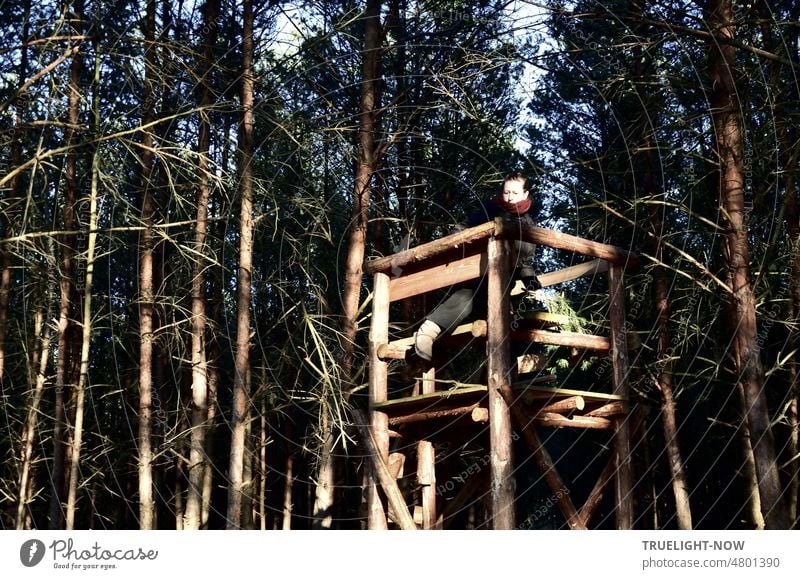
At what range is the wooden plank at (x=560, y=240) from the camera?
923 cm

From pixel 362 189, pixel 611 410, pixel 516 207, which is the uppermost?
Result: pixel 362 189

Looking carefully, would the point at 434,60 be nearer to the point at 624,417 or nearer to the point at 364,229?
the point at 364,229

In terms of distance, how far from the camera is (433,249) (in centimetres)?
979

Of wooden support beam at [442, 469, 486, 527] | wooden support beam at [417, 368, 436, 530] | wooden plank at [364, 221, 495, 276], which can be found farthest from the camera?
wooden support beam at [417, 368, 436, 530]

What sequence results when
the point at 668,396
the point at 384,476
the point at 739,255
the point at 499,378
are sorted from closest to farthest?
the point at 499,378 < the point at 384,476 < the point at 739,255 < the point at 668,396

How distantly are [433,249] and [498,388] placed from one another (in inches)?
57.5

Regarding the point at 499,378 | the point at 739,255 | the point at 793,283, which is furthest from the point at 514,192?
the point at 793,283

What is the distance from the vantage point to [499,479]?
8.99 m

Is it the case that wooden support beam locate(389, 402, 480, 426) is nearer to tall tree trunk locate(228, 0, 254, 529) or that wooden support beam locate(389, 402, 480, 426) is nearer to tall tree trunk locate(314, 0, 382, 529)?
tall tree trunk locate(314, 0, 382, 529)

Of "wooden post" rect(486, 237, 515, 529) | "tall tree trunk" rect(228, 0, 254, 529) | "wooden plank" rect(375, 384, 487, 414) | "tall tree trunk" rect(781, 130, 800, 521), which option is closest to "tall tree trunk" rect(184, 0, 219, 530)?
"tall tree trunk" rect(228, 0, 254, 529)

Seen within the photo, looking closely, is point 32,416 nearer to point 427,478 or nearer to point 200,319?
point 200,319

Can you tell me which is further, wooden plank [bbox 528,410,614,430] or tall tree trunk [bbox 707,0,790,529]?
tall tree trunk [bbox 707,0,790,529]

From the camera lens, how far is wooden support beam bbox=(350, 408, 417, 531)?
10.3 meters

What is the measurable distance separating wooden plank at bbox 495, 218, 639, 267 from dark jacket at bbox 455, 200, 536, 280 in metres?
0.07
